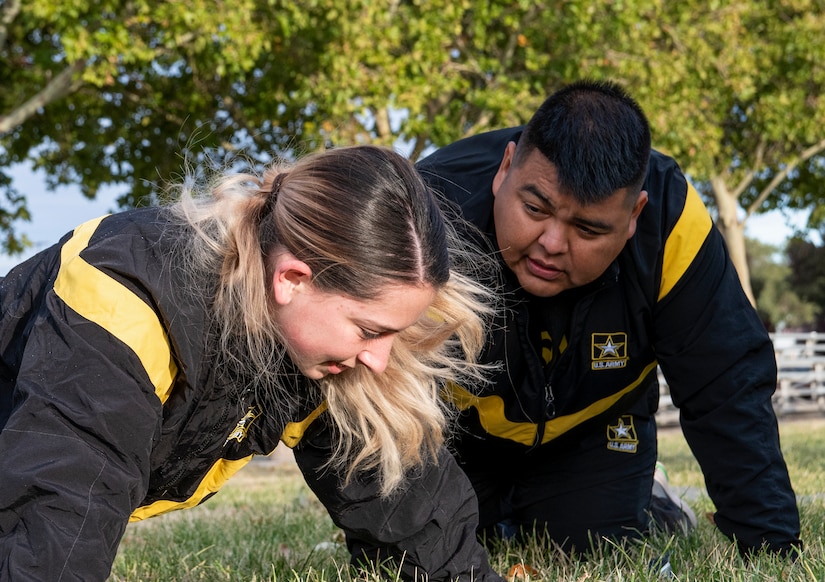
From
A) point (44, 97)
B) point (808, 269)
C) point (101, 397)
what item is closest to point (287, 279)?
point (101, 397)

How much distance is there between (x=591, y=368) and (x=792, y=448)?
22.1 feet

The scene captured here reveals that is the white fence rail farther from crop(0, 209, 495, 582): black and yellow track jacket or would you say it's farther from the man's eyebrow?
crop(0, 209, 495, 582): black and yellow track jacket

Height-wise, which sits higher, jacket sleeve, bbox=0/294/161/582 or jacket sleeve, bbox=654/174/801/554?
jacket sleeve, bbox=0/294/161/582

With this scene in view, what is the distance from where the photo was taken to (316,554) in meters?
3.90

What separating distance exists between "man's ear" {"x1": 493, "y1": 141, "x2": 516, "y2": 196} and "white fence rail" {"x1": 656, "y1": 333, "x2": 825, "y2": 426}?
559 inches

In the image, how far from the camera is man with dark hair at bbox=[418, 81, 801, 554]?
336cm

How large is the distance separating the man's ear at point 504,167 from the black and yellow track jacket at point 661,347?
1.7 inches

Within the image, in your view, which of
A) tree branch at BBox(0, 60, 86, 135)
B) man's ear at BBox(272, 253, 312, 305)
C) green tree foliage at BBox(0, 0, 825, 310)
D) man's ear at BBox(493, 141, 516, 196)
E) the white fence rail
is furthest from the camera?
the white fence rail

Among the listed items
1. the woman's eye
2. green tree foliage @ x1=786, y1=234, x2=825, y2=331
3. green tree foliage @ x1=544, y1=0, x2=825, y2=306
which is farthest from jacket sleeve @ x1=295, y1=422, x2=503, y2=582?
green tree foliage @ x1=786, y1=234, x2=825, y2=331

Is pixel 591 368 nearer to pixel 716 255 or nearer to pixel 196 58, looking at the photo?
pixel 716 255

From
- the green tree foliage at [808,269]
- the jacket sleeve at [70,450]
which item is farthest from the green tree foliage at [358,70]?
the green tree foliage at [808,269]

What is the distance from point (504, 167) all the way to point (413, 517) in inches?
53.4

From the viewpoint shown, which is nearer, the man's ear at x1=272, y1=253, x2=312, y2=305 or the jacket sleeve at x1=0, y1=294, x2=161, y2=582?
the jacket sleeve at x1=0, y1=294, x2=161, y2=582

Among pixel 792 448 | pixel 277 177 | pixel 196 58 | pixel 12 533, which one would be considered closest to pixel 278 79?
pixel 196 58
